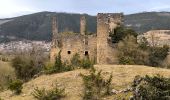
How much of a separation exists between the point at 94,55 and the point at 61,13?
219 ft

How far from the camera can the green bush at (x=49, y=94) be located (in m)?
32.3

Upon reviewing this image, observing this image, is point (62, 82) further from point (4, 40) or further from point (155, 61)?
point (4, 40)

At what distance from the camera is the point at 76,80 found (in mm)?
35250

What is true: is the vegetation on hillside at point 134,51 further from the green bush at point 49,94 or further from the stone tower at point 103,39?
the green bush at point 49,94

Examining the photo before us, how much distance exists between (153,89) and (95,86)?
7273 mm

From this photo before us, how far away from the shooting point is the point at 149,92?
24.6 meters

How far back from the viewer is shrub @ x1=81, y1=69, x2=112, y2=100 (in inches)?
1225

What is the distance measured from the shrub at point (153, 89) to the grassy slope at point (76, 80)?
254 inches

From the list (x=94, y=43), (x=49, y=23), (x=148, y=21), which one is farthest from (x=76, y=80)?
(x=49, y=23)

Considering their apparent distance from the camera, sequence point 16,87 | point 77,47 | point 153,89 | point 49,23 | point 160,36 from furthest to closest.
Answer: point 49,23 < point 160,36 < point 77,47 < point 16,87 < point 153,89

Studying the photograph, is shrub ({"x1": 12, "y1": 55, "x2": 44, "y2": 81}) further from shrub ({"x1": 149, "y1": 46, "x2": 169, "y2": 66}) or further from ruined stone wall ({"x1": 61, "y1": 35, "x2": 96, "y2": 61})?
shrub ({"x1": 149, "y1": 46, "x2": 169, "y2": 66})

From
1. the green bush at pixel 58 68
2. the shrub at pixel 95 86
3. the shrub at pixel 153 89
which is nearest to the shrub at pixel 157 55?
the green bush at pixel 58 68

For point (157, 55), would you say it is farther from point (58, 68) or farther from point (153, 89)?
point (153, 89)

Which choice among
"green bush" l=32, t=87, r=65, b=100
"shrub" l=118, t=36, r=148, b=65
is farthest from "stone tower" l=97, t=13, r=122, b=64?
"green bush" l=32, t=87, r=65, b=100
